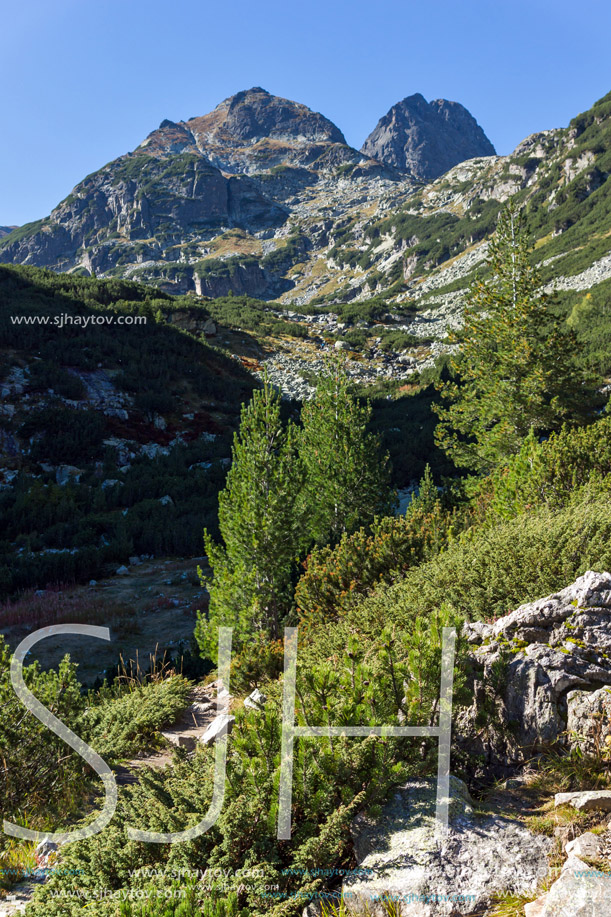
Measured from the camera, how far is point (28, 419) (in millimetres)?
22703

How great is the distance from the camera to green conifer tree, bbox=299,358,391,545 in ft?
36.6

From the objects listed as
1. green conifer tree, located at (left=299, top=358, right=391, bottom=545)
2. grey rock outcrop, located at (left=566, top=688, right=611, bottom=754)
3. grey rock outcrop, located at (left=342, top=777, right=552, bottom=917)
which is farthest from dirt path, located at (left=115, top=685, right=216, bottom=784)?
green conifer tree, located at (left=299, top=358, right=391, bottom=545)

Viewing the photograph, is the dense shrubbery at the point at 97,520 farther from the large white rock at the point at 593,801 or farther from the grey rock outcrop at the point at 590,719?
the large white rock at the point at 593,801

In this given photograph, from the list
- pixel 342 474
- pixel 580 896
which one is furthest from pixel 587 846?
pixel 342 474

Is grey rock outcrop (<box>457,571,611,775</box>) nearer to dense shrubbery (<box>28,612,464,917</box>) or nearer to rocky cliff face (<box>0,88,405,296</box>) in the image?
dense shrubbery (<box>28,612,464,917</box>)

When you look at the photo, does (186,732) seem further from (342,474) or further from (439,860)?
(342,474)

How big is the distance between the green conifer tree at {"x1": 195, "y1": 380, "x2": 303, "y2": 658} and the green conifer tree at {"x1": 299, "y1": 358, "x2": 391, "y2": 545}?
2.86 metres

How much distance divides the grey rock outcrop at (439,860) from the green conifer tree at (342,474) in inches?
323

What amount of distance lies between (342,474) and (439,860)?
355 inches

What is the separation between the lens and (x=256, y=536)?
7.64 m

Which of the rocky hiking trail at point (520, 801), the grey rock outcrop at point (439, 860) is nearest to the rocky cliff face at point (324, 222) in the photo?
the rocky hiking trail at point (520, 801)

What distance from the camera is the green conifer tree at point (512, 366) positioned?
11.1m

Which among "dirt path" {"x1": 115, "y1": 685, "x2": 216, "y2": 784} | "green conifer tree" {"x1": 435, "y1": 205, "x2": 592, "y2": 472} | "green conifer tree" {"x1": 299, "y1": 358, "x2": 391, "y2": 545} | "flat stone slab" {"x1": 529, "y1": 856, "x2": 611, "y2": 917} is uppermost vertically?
"green conifer tree" {"x1": 435, "y1": 205, "x2": 592, "y2": 472}

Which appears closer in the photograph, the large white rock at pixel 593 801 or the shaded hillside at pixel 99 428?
the large white rock at pixel 593 801
